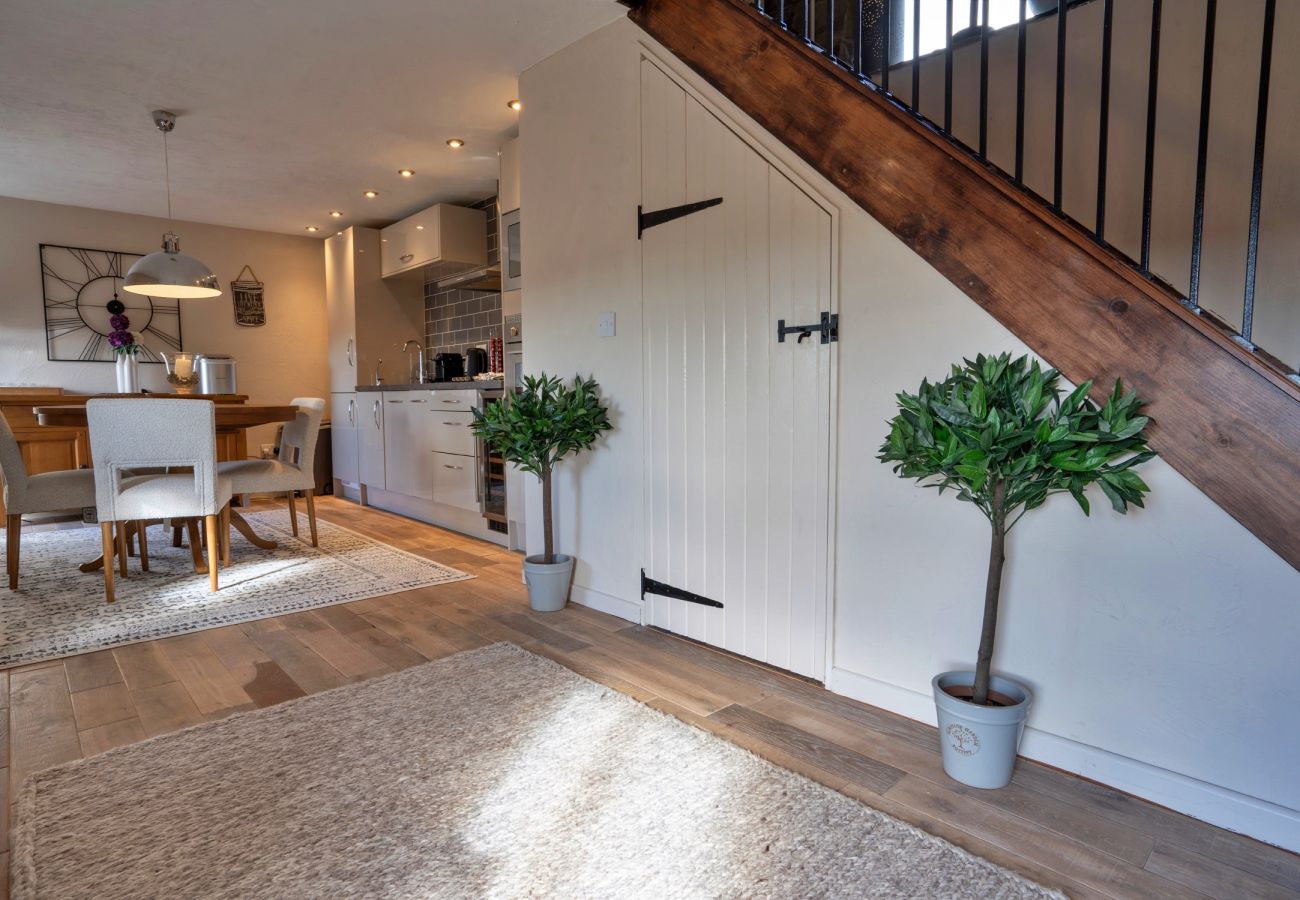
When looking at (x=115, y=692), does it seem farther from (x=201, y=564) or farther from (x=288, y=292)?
(x=288, y=292)

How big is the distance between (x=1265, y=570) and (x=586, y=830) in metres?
1.47

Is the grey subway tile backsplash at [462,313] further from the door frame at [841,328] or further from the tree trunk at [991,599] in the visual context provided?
the tree trunk at [991,599]

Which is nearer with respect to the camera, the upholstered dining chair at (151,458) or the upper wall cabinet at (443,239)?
the upholstered dining chair at (151,458)

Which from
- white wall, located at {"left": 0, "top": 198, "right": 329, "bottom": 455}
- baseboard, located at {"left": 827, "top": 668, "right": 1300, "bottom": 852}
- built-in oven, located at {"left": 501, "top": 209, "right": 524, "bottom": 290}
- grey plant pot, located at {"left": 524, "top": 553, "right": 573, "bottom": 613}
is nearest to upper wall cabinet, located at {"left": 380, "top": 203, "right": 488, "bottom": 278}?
built-in oven, located at {"left": 501, "top": 209, "right": 524, "bottom": 290}

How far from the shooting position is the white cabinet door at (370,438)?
5.40m

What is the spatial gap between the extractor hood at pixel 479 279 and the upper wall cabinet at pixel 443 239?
1.10ft

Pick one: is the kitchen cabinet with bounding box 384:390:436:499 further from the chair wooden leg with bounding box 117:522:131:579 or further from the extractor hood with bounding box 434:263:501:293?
the chair wooden leg with bounding box 117:522:131:579

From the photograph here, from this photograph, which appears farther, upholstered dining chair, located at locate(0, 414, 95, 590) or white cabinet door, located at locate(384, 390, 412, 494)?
white cabinet door, located at locate(384, 390, 412, 494)

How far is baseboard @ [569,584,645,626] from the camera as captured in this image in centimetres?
281

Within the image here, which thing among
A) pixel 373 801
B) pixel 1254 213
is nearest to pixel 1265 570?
pixel 1254 213

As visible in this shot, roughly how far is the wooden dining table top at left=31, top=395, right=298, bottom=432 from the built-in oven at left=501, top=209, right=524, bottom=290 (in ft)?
4.65

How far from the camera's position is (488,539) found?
437 centimetres

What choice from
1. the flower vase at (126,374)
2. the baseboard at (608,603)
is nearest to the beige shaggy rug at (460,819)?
the baseboard at (608,603)

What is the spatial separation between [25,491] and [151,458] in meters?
0.69
